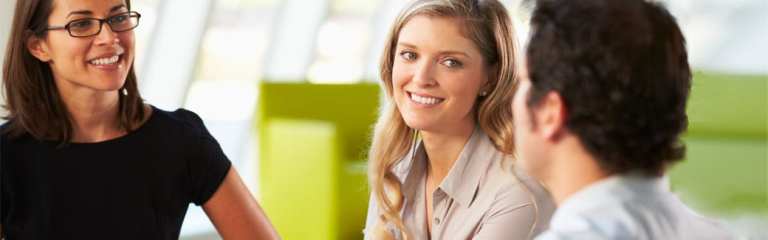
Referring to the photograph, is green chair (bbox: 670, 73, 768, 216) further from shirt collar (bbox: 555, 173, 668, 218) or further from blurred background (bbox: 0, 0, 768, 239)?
shirt collar (bbox: 555, 173, 668, 218)

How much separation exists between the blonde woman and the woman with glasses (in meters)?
0.43

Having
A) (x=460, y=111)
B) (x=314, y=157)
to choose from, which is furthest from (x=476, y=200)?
(x=314, y=157)

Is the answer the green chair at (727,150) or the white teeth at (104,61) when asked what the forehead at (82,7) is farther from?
the green chair at (727,150)

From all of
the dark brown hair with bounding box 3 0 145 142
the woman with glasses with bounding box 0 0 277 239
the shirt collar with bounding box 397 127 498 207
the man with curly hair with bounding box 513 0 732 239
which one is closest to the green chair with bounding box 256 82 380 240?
the shirt collar with bounding box 397 127 498 207

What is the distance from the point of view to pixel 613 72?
126cm

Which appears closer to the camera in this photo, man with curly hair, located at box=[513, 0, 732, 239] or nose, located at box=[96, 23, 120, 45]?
man with curly hair, located at box=[513, 0, 732, 239]

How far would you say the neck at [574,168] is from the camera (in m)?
1.31

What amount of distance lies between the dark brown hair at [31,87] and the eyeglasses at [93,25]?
4 cm

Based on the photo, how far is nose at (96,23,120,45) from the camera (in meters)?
2.10

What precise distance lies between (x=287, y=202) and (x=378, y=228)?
7.05 ft

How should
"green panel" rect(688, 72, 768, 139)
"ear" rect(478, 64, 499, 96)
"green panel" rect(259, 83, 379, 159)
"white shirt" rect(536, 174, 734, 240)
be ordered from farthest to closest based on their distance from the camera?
1. "green panel" rect(259, 83, 379, 159)
2. "green panel" rect(688, 72, 768, 139)
3. "ear" rect(478, 64, 499, 96)
4. "white shirt" rect(536, 174, 734, 240)

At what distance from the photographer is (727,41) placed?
698 centimetres

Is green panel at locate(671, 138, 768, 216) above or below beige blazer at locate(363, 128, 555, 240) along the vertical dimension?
below

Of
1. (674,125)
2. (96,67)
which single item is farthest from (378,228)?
(674,125)
